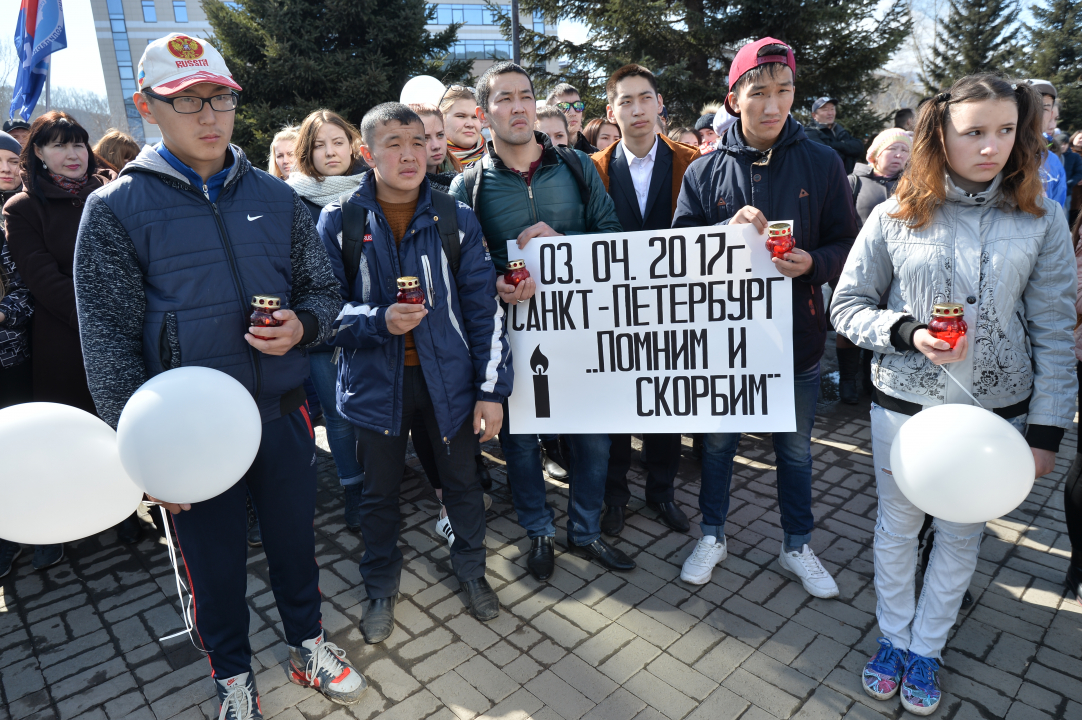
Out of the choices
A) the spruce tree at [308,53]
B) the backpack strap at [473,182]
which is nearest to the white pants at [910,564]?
the backpack strap at [473,182]

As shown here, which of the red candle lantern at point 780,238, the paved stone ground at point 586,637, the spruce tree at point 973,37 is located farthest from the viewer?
the spruce tree at point 973,37

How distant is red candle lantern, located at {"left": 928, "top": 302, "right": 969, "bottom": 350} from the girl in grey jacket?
0.03 m

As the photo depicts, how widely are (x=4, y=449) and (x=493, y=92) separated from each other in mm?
2582

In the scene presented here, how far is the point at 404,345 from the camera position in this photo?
120 inches

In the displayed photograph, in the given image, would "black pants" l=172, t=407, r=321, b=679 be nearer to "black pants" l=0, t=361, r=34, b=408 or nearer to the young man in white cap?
the young man in white cap

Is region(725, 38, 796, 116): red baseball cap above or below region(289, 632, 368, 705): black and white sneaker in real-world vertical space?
above

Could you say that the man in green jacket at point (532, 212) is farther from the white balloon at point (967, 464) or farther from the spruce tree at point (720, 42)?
the spruce tree at point (720, 42)

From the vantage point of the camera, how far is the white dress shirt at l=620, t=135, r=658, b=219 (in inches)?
159

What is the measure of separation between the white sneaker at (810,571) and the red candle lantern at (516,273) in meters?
2.03

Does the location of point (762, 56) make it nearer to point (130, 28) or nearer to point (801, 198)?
point (801, 198)

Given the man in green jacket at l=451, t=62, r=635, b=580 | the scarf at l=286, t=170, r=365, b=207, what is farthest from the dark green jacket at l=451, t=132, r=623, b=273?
the scarf at l=286, t=170, r=365, b=207

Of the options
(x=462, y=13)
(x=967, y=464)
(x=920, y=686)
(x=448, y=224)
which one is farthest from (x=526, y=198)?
(x=462, y=13)

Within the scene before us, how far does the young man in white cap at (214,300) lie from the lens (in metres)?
2.27

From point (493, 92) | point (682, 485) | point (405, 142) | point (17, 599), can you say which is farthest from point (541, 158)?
point (17, 599)
